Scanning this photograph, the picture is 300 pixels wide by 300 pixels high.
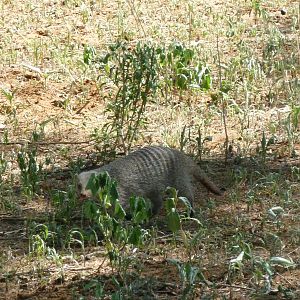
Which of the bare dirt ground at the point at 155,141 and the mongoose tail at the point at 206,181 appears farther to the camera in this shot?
the mongoose tail at the point at 206,181

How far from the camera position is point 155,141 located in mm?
5812

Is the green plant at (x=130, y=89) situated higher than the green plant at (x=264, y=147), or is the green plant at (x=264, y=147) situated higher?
the green plant at (x=130, y=89)

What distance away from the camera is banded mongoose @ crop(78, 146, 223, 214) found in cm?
484

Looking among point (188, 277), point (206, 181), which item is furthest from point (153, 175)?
point (188, 277)

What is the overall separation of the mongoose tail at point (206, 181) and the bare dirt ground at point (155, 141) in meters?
0.07

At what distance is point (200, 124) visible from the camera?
6.01m

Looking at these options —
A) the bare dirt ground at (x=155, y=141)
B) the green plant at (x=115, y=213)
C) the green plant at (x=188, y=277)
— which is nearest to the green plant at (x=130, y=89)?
the bare dirt ground at (x=155, y=141)

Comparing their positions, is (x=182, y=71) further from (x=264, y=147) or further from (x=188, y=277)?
(x=188, y=277)

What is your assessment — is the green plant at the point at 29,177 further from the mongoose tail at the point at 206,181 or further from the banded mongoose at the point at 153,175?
the mongoose tail at the point at 206,181

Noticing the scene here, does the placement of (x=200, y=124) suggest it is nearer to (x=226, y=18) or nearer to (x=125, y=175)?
(x=125, y=175)

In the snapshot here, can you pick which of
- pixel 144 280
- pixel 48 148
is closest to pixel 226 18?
pixel 48 148

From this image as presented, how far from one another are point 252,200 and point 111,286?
120 cm

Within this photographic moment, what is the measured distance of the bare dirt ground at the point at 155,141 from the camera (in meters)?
3.81

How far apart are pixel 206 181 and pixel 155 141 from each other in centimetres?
92
